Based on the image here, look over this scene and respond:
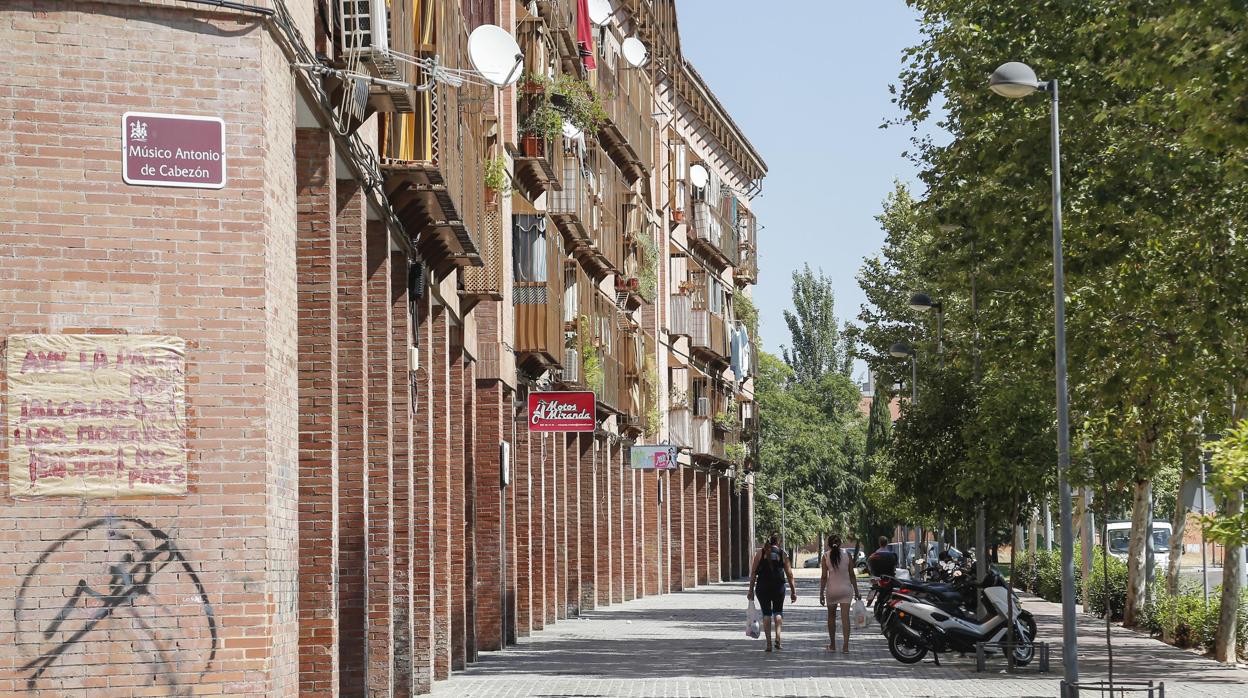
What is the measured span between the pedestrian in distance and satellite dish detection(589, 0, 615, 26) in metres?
19.9

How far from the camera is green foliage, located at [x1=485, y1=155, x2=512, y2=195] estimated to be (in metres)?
28.0

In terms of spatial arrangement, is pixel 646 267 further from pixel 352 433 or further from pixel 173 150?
pixel 173 150

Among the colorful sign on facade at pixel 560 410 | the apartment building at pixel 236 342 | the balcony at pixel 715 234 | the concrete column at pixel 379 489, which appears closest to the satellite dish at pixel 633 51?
the balcony at pixel 715 234

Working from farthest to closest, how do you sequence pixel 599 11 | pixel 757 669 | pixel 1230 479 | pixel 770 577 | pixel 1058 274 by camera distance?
pixel 599 11
pixel 770 577
pixel 757 669
pixel 1058 274
pixel 1230 479

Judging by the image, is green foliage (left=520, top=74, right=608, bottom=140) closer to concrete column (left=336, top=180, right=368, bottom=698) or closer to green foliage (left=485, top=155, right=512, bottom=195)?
green foliage (left=485, top=155, right=512, bottom=195)

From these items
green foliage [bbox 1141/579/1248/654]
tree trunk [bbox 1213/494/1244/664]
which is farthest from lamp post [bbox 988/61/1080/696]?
green foliage [bbox 1141/579/1248/654]

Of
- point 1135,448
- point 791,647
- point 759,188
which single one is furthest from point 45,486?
point 759,188

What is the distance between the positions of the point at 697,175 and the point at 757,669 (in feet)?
142

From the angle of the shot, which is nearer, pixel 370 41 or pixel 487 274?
pixel 370 41

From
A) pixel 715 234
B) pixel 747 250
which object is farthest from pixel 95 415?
pixel 747 250

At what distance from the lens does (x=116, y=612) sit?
1220 centimetres

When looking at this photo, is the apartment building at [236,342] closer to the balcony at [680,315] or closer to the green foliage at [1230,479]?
the green foliage at [1230,479]

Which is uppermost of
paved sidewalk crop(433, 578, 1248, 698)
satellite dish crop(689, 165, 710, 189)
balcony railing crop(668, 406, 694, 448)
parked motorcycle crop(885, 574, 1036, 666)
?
satellite dish crop(689, 165, 710, 189)

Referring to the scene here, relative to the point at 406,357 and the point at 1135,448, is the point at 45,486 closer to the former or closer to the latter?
the point at 406,357
